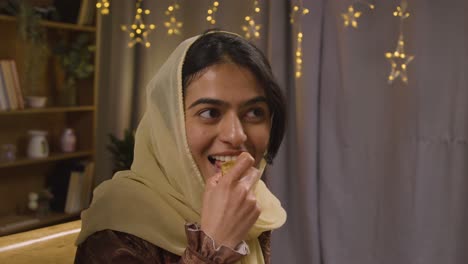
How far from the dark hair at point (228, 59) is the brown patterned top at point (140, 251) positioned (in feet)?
0.97

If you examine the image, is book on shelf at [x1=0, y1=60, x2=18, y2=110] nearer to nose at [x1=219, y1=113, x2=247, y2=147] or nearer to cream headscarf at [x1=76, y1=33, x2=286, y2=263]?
cream headscarf at [x1=76, y1=33, x2=286, y2=263]

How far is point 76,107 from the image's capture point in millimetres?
3080

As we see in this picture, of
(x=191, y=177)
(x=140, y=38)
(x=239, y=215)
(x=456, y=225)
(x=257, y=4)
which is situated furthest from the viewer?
(x=140, y=38)

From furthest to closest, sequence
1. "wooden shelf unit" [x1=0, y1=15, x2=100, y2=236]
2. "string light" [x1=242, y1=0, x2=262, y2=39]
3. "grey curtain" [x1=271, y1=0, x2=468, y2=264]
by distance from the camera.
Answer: "wooden shelf unit" [x1=0, y1=15, x2=100, y2=236] < "string light" [x1=242, y1=0, x2=262, y2=39] < "grey curtain" [x1=271, y1=0, x2=468, y2=264]

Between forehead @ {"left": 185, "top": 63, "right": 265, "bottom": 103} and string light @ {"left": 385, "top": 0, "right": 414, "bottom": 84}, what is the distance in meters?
1.49

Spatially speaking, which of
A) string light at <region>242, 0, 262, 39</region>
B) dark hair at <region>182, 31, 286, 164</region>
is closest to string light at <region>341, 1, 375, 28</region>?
string light at <region>242, 0, 262, 39</region>

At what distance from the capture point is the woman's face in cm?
89

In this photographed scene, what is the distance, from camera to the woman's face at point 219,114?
89 cm

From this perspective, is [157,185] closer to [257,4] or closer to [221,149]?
[221,149]

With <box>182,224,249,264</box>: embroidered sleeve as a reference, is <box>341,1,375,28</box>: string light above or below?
above

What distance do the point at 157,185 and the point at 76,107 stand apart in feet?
7.43

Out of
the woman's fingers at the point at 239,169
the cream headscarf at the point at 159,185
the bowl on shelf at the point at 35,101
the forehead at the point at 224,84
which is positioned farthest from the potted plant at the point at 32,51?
the woman's fingers at the point at 239,169

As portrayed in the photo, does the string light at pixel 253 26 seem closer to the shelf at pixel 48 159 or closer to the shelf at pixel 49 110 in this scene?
the shelf at pixel 49 110

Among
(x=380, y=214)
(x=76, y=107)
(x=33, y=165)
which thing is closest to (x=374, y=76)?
(x=380, y=214)
